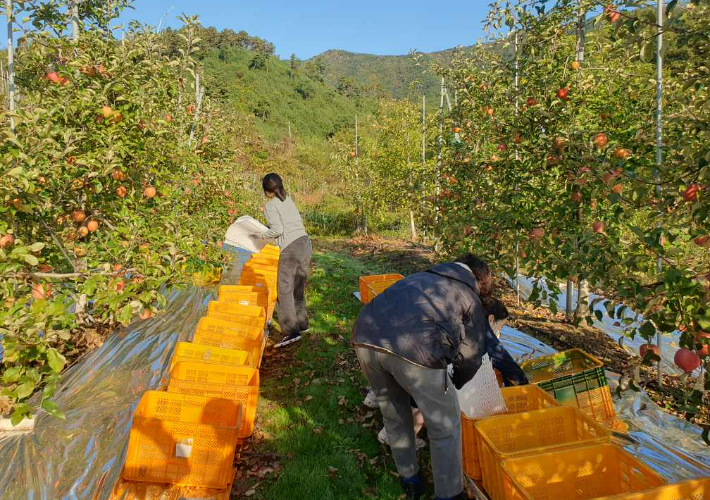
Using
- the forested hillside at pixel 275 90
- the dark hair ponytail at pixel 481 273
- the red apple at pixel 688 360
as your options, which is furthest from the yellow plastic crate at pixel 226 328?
the forested hillside at pixel 275 90

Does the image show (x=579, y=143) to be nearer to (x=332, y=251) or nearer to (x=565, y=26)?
(x=565, y=26)

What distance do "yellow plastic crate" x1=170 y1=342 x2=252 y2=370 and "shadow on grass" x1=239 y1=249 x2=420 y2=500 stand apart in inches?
24.8

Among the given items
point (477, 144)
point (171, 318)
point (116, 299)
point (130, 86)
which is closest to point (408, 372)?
point (116, 299)

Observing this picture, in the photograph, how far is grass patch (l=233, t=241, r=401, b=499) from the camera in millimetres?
3297

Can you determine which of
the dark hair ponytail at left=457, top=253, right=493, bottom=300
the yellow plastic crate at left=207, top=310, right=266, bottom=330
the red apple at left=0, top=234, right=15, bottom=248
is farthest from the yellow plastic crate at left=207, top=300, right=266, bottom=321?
the dark hair ponytail at left=457, top=253, right=493, bottom=300

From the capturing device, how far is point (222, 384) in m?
3.52

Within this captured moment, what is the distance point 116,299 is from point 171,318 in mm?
2373

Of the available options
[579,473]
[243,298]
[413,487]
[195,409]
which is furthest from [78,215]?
[579,473]

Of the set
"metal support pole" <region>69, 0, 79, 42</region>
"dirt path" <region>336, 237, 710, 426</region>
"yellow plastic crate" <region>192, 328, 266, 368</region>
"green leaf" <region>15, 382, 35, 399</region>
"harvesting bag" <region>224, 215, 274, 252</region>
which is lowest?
"dirt path" <region>336, 237, 710, 426</region>

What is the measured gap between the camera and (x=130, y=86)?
4305mm

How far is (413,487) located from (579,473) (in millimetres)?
1011

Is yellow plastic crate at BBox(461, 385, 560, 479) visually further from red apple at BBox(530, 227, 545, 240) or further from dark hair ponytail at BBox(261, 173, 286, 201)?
dark hair ponytail at BBox(261, 173, 286, 201)

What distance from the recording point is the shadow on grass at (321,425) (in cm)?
330

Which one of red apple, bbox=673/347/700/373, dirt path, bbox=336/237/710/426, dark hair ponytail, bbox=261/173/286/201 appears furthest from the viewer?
dark hair ponytail, bbox=261/173/286/201
